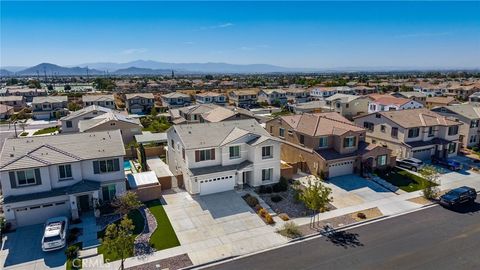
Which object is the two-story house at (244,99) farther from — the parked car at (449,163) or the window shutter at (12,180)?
the window shutter at (12,180)

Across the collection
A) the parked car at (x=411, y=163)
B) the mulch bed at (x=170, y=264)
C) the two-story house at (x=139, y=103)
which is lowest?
the mulch bed at (x=170, y=264)

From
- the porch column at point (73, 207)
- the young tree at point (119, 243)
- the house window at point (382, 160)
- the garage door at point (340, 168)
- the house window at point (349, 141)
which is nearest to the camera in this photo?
the young tree at point (119, 243)

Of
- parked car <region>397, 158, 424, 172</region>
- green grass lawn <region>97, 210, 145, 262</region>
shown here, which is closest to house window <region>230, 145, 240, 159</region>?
green grass lawn <region>97, 210, 145, 262</region>

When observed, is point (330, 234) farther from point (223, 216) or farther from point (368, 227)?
point (223, 216)

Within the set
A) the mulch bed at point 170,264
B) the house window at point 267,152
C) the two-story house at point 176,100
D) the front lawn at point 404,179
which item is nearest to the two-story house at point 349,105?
the front lawn at point 404,179

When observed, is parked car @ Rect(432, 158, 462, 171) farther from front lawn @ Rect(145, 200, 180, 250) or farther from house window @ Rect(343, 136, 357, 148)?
front lawn @ Rect(145, 200, 180, 250)

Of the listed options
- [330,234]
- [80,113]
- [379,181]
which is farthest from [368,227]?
[80,113]
